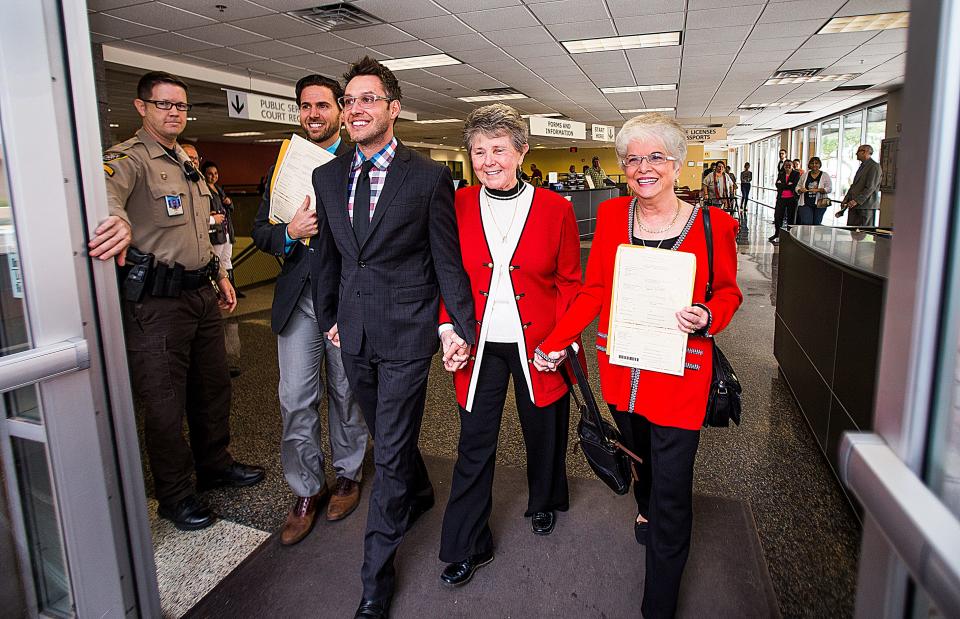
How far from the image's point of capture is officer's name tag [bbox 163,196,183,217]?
2385 millimetres

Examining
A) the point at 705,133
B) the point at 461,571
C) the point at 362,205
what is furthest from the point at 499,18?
the point at 705,133

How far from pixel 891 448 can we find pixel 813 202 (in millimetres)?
12474

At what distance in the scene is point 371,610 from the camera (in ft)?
6.28

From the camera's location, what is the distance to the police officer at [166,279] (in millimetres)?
2324

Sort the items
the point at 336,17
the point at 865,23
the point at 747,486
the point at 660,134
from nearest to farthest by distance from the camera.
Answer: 1. the point at 660,134
2. the point at 747,486
3. the point at 336,17
4. the point at 865,23

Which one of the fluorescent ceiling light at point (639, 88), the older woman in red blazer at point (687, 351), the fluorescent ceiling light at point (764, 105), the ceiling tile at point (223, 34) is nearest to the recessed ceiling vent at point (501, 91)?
the fluorescent ceiling light at point (639, 88)

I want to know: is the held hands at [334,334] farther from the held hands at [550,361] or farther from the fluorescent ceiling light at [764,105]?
the fluorescent ceiling light at [764,105]

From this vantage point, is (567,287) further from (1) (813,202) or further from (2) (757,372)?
(1) (813,202)

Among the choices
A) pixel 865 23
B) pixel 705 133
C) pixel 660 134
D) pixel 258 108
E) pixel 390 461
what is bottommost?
pixel 390 461

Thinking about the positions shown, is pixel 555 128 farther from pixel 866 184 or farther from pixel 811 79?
pixel 866 184

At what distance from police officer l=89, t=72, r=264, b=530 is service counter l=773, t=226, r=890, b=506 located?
2.46m

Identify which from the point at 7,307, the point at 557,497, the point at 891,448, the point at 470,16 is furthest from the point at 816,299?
the point at 470,16

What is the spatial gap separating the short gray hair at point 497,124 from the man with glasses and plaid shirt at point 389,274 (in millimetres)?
171

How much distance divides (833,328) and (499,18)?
4997 millimetres
